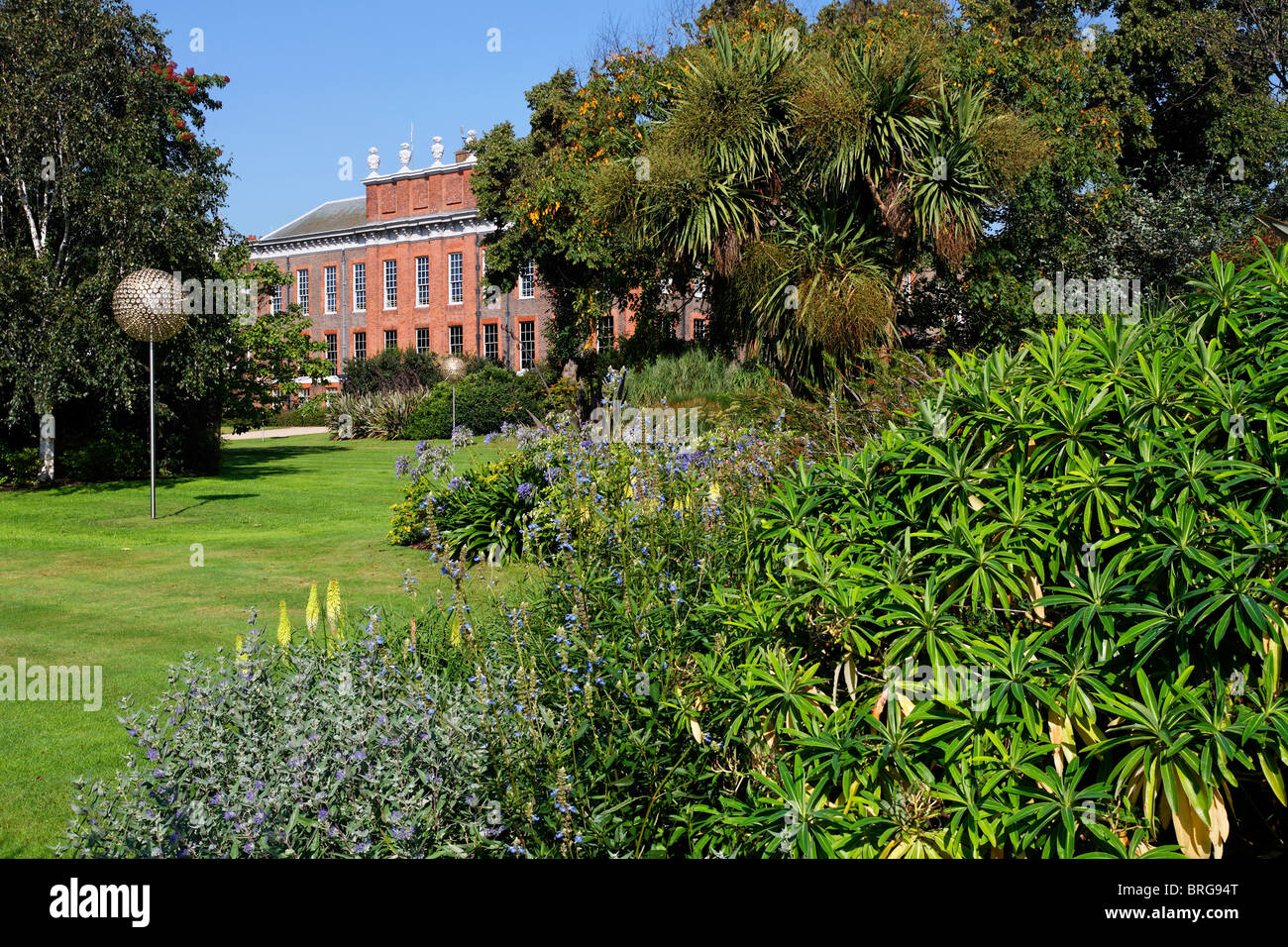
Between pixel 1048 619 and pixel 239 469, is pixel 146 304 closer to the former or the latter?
pixel 239 469

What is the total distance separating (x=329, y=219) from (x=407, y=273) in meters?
7.77

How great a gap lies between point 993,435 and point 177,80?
2517 cm

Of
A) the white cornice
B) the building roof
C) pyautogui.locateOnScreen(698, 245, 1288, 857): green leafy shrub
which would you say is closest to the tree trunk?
pyautogui.locateOnScreen(698, 245, 1288, 857): green leafy shrub

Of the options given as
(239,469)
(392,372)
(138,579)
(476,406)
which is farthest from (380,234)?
(138,579)

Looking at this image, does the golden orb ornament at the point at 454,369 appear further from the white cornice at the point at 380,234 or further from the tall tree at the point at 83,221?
the tall tree at the point at 83,221

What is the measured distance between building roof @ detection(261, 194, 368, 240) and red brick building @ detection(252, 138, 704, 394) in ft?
0.25

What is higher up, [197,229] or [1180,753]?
[197,229]

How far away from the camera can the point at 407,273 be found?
4988 centimetres

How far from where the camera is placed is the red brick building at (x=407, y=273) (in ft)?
152

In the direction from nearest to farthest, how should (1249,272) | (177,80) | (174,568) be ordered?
(1249,272)
(174,568)
(177,80)

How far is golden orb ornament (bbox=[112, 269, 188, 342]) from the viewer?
15.3 meters

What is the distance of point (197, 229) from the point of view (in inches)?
711

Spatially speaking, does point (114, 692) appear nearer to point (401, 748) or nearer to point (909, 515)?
point (401, 748)

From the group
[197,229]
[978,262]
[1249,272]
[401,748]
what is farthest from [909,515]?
[197,229]
